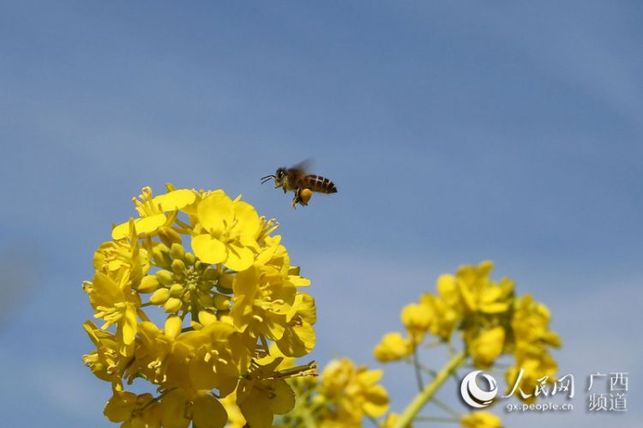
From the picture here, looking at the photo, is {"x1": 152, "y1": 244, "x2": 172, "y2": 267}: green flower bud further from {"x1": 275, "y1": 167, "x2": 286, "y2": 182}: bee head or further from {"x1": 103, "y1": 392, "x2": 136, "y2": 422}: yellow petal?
{"x1": 275, "y1": 167, "x2": 286, "y2": 182}: bee head

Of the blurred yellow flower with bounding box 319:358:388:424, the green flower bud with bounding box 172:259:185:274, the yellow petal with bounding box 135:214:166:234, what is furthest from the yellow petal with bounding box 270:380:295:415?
the blurred yellow flower with bounding box 319:358:388:424

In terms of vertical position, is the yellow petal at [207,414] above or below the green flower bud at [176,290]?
below

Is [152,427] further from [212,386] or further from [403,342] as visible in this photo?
[403,342]

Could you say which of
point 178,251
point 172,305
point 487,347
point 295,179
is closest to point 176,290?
point 172,305

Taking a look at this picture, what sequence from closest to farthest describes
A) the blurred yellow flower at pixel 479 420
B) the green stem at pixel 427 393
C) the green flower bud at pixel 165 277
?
the green flower bud at pixel 165 277
the green stem at pixel 427 393
the blurred yellow flower at pixel 479 420

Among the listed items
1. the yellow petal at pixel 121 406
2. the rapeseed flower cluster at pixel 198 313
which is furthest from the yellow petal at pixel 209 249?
the yellow petal at pixel 121 406

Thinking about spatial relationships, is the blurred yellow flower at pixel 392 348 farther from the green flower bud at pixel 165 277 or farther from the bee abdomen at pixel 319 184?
the green flower bud at pixel 165 277

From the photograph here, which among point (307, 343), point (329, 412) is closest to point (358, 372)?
point (329, 412)

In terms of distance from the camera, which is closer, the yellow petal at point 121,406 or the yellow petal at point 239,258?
the yellow petal at point 239,258
